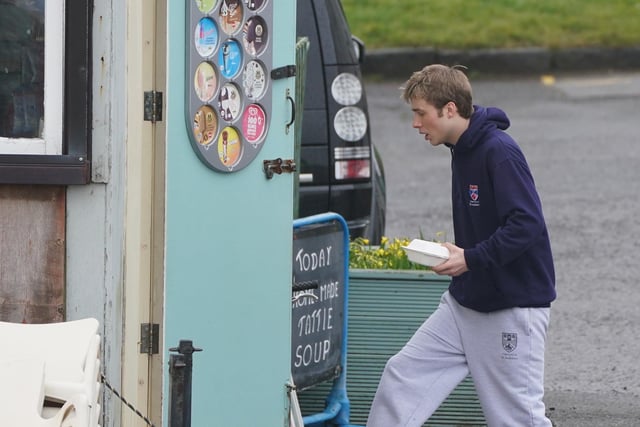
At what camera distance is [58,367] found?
3910 millimetres

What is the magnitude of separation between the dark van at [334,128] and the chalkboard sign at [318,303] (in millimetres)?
1325

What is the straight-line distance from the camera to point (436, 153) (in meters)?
13.3

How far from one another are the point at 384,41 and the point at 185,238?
13.0m

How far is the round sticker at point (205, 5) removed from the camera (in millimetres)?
4746

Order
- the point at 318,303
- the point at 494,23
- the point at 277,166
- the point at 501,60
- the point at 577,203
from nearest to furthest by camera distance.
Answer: the point at 277,166, the point at 318,303, the point at 577,203, the point at 501,60, the point at 494,23

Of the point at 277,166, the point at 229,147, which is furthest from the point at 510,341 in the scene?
the point at 229,147

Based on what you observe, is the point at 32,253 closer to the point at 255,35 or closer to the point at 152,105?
the point at 152,105

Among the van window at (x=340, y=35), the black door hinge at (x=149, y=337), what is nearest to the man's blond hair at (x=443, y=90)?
the black door hinge at (x=149, y=337)

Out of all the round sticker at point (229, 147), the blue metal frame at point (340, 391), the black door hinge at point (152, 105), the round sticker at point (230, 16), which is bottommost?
the blue metal frame at point (340, 391)

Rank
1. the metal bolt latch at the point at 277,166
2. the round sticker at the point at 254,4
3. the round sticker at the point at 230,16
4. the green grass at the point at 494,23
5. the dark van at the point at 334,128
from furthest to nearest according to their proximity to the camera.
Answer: the green grass at the point at 494,23, the dark van at the point at 334,128, the metal bolt latch at the point at 277,166, the round sticker at the point at 254,4, the round sticker at the point at 230,16

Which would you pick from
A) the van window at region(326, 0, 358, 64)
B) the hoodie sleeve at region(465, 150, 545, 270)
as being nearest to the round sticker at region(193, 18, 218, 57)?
the hoodie sleeve at region(465, 150, 545, 270)

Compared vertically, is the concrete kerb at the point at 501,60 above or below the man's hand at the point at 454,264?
above

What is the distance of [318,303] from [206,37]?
1.53 metres

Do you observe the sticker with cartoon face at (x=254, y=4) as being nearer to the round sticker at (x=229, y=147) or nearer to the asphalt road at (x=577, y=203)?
the round sticker at (x=229, y=147)
